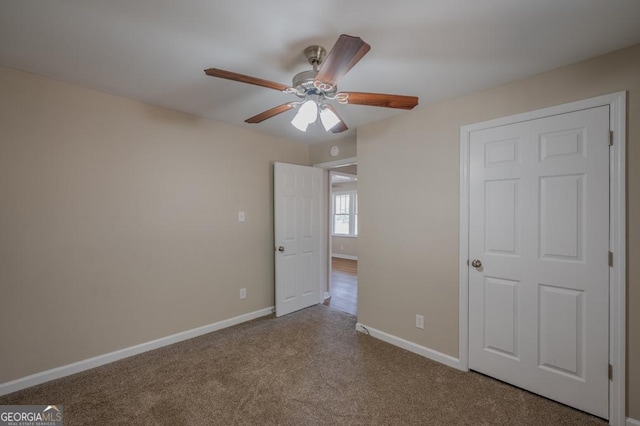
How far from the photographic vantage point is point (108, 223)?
96.8 inches

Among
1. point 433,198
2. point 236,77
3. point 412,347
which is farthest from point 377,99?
point 412,347

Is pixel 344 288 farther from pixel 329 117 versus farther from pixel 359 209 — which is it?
pixel 329 117

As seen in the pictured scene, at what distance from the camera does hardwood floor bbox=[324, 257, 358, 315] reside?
3.98m

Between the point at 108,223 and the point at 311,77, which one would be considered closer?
the point at 311,77

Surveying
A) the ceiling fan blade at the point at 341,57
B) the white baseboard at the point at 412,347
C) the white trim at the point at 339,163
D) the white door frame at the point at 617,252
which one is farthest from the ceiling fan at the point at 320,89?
the white baseboard at the point at 412,347

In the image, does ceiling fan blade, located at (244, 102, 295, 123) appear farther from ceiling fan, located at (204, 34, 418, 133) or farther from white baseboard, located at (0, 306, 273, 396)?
white baseboard, located at (0, 306, 273, 396)

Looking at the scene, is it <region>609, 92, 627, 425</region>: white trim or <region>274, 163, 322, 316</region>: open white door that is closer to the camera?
<region>609, 92, 627, 425</region>: white trim

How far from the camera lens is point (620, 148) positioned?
174 cm

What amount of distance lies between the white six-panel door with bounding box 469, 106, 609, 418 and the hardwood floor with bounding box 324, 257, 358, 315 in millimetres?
1856

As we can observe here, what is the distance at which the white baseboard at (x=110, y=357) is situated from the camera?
207 cm

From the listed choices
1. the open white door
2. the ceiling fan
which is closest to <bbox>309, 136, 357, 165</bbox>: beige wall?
the open white door

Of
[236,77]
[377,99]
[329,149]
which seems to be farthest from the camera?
[329,149]

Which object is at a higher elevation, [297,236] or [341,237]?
[297,236]
